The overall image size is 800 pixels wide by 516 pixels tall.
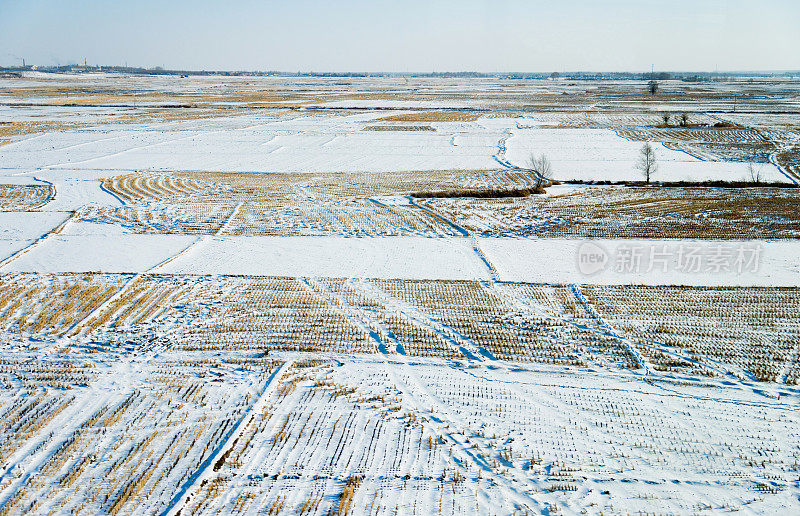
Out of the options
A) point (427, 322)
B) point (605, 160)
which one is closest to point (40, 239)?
point (427, 322)

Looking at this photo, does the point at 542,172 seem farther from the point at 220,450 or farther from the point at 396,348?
the point at 220,450

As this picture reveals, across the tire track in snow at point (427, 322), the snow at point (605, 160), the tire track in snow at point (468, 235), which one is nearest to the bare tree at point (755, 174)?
the snow at point (605, 160)

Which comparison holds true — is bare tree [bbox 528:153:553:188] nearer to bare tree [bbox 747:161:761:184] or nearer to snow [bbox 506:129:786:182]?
snow [bbox 506:129:786:182]

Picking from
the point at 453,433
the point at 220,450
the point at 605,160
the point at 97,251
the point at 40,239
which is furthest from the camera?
the point at 605,160

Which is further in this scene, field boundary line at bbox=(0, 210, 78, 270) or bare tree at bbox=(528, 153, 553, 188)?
bare tree at bbox=(528, 153, 553, 188)

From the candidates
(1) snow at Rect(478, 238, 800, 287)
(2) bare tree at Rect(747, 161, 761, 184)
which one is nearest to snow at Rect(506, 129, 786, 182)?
(2) bare tree at Rect(747, 161, 761, 184)

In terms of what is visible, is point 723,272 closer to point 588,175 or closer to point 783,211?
point 783,211

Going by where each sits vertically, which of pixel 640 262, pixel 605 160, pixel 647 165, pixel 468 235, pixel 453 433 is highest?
pixel 647 165

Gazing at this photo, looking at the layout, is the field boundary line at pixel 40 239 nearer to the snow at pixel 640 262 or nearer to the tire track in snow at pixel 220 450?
the tire track in snow at pixel 220 450
